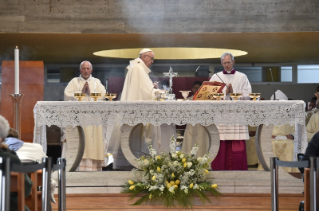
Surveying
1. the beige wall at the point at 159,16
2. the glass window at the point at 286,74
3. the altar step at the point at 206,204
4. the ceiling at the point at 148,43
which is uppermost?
the beige wall at the point at 159,16

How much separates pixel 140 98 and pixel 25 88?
8.21ft

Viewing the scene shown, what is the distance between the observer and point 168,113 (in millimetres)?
5879

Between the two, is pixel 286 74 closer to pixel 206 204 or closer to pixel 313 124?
pixel 313 124

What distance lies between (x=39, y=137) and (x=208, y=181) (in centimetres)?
186

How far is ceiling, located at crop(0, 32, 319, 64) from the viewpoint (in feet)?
34.4

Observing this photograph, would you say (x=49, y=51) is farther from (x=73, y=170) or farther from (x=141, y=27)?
(x=73, y=170)

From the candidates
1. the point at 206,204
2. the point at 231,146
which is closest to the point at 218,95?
the point at 231,146

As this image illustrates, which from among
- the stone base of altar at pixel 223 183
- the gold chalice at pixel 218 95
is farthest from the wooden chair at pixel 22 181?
the gold chalice at pixel 218 95

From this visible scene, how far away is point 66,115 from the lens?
5848mm

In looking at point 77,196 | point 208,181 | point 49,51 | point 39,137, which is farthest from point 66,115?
point 49,51

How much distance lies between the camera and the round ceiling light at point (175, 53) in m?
13.1

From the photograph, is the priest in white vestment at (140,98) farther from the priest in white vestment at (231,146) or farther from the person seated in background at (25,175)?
the person seated in background at (25,175)

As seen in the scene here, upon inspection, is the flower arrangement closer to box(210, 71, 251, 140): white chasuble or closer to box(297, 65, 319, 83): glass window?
box(210, 71, 251, 140): white chasuble

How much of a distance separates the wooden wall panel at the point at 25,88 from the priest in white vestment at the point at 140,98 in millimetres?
1737
